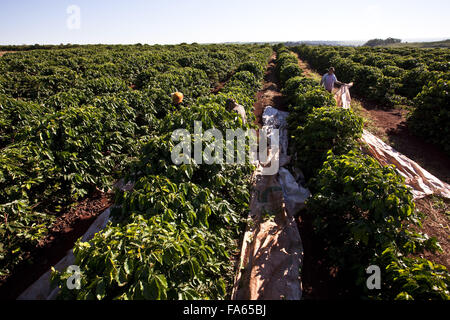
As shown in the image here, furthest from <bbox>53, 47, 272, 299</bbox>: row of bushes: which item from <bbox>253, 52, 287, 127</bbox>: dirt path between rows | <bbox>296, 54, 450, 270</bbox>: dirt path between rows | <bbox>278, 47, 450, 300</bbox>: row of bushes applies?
<bbox>253, 52, 287, 127</bbox>: dirt path between rows

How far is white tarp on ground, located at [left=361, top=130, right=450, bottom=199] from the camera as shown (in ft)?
14.9

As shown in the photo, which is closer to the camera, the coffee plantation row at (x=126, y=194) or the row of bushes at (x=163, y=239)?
the row of bushes at (x=163, y=239)

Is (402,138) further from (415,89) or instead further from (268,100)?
(268,100)

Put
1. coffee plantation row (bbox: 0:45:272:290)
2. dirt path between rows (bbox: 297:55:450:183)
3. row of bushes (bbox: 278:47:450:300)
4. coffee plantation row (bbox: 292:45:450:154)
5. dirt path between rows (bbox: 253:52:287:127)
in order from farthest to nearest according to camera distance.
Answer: dirt path between rows (bbox: 253:52:287:127) < coffee plantation row (bbox: 292:45:450:154) < dirt path between rows (bbox: 297:55:450:183) < row of bushes (bbox: 278:47:450:300) < coffee plantation row (bbox: 0:45:272:290)

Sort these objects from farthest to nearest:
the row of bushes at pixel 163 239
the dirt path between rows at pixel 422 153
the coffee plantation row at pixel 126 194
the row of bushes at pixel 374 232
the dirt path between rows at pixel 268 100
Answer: the dirt path between rows at pixel 268 100
the dirt path between rows at pixel 422 153
the row of bushes at pixel 374 232
the coffee plantation row at pixel 126 194
the row of bushes at pixel 163 239

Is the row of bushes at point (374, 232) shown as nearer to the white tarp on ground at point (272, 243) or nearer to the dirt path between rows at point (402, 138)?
the white tarp on ground at point (272, 243)

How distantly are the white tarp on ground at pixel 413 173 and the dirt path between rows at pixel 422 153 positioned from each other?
0.57 feet

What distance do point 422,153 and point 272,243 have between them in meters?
6.01

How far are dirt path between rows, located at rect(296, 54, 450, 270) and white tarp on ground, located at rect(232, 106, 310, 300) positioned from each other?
2167mm

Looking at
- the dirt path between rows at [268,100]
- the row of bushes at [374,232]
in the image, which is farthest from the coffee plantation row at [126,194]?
the dirt path between rows at [268,100]

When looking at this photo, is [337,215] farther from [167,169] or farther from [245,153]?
[167,169]

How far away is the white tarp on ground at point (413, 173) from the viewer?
14.9 feet

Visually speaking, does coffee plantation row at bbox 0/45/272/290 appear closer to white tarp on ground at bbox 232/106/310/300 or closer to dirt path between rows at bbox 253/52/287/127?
white tarp on ground at bbox 232/106/310/300
